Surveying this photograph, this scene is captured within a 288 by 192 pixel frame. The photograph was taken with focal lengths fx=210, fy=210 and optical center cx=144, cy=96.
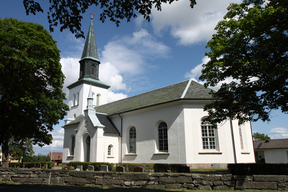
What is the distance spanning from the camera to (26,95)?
61.5 ft

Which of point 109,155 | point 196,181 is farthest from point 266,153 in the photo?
point 196,181

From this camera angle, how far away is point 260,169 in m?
14.1

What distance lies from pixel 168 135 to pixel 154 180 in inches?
496

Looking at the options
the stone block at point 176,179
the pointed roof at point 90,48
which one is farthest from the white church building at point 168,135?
the pointed roof at point 90,48

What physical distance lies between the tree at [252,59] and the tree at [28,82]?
1399 centimetres

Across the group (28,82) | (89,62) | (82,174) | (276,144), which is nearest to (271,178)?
(82,174)

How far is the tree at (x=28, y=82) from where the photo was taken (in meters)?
17.2

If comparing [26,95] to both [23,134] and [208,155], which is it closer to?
[23,134]

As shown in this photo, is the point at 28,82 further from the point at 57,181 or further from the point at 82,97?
the point at 82,97

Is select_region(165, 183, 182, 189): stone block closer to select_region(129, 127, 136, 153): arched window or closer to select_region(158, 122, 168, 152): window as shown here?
select_region(158, 122, 168, 152): window

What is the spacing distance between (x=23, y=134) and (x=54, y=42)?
9935mm

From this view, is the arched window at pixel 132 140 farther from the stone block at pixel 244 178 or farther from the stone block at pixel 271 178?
the stone block at pixel 271 178

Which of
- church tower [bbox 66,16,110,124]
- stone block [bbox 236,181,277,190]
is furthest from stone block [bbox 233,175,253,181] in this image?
church tower [bbox 66,16,110,124]

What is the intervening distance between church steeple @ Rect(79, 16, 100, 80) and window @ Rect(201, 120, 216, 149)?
980 inches
